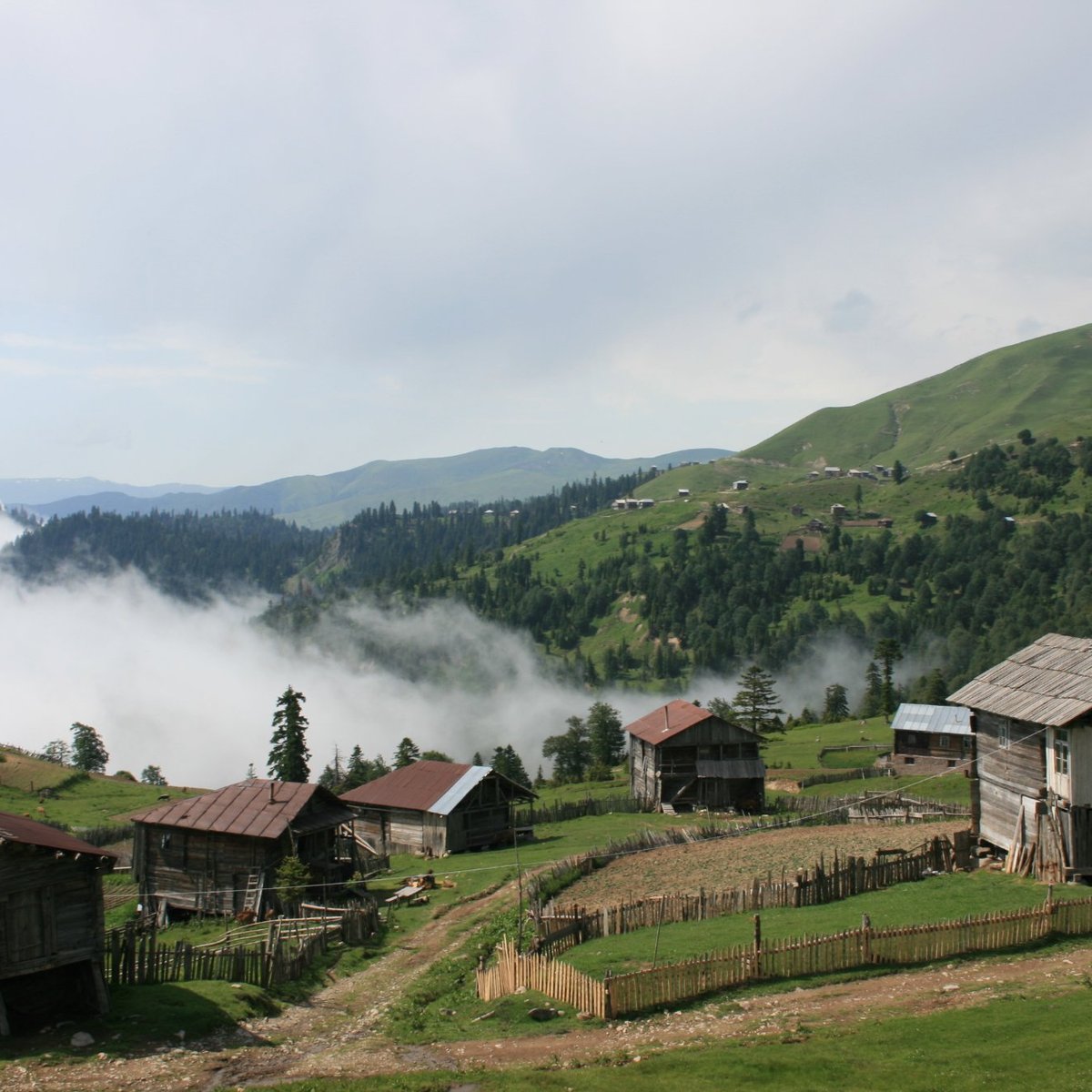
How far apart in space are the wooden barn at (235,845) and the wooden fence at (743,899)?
542 inches

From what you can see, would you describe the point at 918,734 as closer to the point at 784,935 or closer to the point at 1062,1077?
the point at 784,935

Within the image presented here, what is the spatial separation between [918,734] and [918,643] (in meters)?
109

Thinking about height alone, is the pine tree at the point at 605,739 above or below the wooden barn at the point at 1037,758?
below

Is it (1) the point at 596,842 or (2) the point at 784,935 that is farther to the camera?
(1) the point at 596,842

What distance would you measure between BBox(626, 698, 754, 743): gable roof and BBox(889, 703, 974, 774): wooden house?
2096 cm

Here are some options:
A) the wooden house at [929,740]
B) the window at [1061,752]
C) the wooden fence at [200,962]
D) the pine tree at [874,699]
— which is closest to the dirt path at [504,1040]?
the wooden fence at [200,962]

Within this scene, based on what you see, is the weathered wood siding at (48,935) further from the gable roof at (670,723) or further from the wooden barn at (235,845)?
the gable roof at (670,723)

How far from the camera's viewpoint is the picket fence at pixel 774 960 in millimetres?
24625

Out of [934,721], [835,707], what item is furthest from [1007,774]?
[835,707]

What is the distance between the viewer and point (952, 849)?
3941 cm

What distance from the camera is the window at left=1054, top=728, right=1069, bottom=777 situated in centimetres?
3525

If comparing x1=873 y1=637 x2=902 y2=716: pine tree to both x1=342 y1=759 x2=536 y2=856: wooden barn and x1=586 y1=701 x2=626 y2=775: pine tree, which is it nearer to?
x1=586 y1=701 x2=626 y2=775: pine tree

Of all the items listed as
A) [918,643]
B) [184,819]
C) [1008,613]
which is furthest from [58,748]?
[1008,613]

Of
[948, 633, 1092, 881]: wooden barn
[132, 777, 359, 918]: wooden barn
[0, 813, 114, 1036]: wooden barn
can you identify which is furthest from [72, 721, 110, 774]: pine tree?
[948, 633, 1092, 881]: wooden barn
